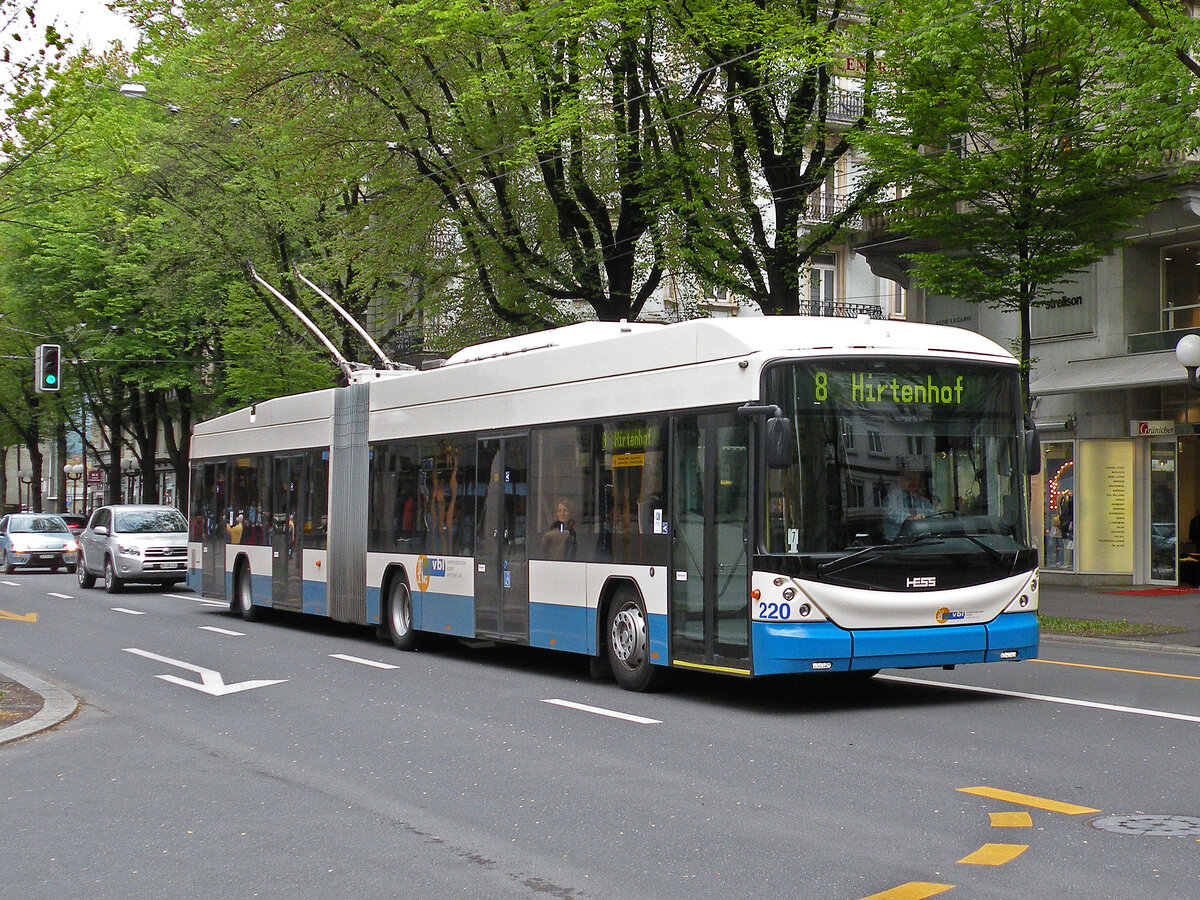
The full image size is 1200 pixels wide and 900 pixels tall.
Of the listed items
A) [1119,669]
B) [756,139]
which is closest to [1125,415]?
[756,139]

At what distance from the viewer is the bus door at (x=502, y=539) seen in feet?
48.3

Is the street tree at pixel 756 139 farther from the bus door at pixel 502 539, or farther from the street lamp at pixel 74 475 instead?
the street lamp at pixel 74 475

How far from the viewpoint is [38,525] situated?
139 ft

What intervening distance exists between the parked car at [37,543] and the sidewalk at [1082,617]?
26395 millimetres

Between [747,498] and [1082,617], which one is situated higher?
[747,498]

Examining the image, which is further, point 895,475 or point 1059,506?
point 1059,506

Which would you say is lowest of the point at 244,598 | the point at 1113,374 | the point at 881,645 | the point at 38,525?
the point at 244,598

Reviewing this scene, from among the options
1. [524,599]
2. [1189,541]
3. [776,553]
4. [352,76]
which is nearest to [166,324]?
[352,76]

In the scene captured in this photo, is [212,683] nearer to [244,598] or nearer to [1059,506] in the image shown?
[244,598]

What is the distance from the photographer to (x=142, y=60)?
39.3m

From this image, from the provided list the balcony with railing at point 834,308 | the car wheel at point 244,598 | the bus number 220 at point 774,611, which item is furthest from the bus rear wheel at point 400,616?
the balcony with railing at point 834,308

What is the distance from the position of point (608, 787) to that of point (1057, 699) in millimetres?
4939

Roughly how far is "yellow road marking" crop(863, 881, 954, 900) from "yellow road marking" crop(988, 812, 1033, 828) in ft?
3.97

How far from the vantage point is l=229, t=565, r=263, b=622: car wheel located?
73.5 feet
